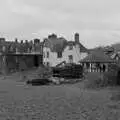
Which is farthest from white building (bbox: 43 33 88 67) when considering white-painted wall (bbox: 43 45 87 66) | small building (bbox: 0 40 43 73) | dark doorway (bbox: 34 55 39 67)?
small building (bbox: 0 40 43 73)

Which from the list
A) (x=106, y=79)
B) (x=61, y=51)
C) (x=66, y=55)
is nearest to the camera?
(x=106, y=79)

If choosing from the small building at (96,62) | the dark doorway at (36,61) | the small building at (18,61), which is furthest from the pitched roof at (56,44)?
the small building at (96,62)

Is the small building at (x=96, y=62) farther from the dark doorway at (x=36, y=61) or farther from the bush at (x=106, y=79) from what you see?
the dark doorway at (x=36, y=61)

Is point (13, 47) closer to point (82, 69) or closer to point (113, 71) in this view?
point (82, 69)

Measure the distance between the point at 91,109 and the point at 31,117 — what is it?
4.27 m

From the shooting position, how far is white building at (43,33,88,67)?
55625mm

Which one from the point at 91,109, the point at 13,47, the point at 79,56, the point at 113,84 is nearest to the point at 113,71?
the point at 113,84

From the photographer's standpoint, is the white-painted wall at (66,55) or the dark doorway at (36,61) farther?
the dark doorway at (36,61)

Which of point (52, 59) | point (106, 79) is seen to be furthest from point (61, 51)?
point (106, 79)

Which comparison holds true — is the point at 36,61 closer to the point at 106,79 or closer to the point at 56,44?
the point at 56,44

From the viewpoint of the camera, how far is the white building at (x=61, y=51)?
55.6 m

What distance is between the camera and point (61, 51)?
61.2 meters

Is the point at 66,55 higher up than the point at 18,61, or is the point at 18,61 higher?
the point at 66,55

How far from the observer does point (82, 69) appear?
4303cm
